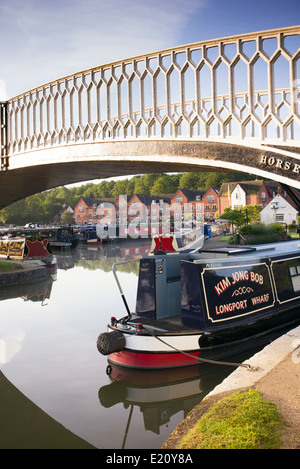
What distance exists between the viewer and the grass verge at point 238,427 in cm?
377

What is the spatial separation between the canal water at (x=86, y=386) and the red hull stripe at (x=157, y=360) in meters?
0.13

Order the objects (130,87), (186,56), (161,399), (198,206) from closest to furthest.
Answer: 1. (161,399)
2. (186,56)
3. (130,87)
4. (198,206)

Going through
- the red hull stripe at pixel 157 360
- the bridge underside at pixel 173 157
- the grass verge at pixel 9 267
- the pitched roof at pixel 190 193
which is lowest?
the red hull stripe at pixel 157 360

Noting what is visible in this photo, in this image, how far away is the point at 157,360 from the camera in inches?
300

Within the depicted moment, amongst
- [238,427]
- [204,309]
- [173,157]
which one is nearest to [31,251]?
[173,157]

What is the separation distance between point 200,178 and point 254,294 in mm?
74928

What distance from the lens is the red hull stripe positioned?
761 centimetres

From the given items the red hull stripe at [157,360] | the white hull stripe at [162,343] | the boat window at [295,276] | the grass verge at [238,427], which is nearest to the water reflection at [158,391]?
the red hull stripe at [157,360]

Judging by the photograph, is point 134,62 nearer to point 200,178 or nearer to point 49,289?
point 49,289

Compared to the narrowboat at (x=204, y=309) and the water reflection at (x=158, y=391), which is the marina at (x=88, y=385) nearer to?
the water reflection at (x=158, y=391)

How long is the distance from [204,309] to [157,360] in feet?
4.13

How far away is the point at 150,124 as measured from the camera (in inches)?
380

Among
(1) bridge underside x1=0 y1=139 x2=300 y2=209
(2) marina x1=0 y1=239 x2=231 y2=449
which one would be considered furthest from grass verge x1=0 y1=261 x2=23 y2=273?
(2) marina x1=0 y1=239 x2=231 y2=449

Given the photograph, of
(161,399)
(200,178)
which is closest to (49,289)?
(161,399)
